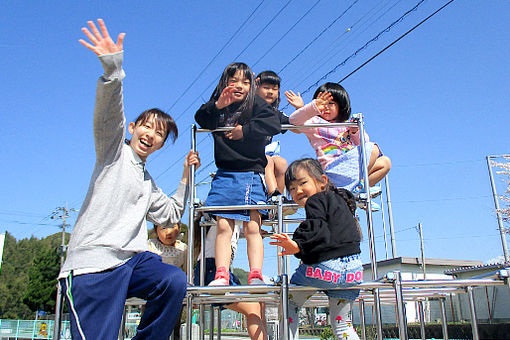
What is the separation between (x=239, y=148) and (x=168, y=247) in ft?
4.74

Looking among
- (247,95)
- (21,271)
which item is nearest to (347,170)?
(247,95)

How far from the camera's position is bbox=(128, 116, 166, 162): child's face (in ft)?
9.97

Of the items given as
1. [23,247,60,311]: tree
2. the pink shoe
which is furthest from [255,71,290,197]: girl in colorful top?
[23,247,60,311]: tree

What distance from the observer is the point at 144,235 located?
278 cm

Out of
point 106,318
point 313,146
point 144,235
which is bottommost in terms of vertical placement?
point 106,318

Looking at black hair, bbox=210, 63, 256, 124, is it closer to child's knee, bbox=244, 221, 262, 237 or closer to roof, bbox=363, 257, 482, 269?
child's knee, bbox=244, 221, 262, 237

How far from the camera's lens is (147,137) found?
305cm

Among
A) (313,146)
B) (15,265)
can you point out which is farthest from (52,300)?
(313,146)

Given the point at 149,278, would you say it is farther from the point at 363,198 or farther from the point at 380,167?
the point at 380,167

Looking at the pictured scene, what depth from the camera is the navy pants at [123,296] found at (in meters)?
2.35

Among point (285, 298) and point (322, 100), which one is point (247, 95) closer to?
point (322, 100)

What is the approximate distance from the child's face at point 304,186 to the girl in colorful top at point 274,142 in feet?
3.19

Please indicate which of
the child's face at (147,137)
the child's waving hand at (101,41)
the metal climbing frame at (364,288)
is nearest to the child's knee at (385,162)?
the metal climbing frame at (364,288)

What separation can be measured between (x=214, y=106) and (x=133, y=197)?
141 cm
